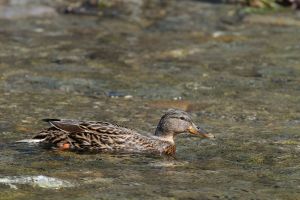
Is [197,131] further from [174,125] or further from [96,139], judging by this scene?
[96,139]

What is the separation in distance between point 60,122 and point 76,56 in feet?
20.3

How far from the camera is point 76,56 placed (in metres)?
16.6

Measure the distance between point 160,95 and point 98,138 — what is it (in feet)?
11.6

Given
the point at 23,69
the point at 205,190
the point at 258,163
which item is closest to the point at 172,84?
the point at 23,69

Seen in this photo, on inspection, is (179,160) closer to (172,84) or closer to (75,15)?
(172,84)

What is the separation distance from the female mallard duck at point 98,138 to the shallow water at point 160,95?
0.58ft

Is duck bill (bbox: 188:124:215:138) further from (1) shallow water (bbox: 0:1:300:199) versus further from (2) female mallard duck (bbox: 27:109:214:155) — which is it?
(2) female mallard duck (bbox: 27:109:214:155)

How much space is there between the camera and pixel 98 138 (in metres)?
10.5

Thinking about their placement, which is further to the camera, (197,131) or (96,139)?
(197,131)

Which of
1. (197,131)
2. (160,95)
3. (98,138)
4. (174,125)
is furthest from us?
(160,95)

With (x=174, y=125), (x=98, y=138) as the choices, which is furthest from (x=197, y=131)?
(x=98, y=138)

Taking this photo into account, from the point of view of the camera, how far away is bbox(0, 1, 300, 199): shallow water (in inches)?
362

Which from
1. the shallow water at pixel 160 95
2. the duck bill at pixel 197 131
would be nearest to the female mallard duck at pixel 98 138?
the shallow water at pixel 160 95

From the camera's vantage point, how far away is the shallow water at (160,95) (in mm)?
9188
